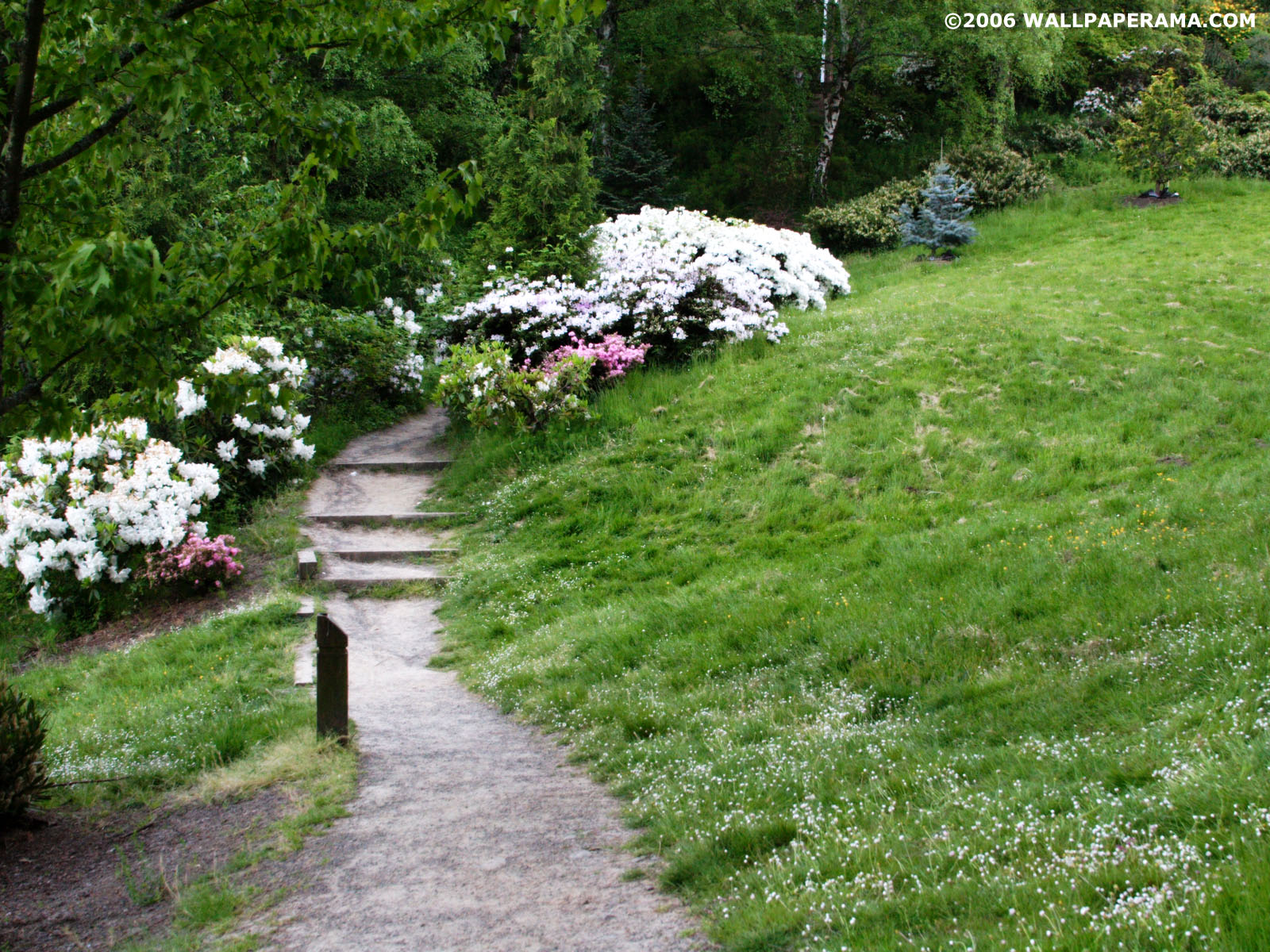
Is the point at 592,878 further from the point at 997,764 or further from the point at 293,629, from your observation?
the point at 293,629

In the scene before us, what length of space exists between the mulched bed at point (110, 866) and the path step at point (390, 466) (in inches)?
320

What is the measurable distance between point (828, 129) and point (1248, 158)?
9616 millimetres

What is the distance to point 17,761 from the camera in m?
5.22

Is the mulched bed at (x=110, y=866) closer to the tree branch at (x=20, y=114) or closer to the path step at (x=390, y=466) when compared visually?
the tree branch at (x=20, y=114)

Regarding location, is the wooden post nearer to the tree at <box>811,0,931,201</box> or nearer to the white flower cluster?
the tree at <box>811,0,931,201</box>

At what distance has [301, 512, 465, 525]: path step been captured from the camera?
11.7 m

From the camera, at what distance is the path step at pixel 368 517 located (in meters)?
11.7

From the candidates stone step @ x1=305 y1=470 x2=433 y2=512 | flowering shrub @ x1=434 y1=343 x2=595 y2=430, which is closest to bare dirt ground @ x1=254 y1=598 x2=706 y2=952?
stone step @ x1=305 y1=470 x2=433 y2=512

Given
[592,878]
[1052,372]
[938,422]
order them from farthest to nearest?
[1052,372]
[938,422]
[592,878]

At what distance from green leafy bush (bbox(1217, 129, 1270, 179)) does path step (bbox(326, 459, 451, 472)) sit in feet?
65.0

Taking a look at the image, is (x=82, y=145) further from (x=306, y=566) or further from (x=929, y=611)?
(x=306, y=566)

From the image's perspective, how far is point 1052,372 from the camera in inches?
463

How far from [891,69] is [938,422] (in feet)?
62.0

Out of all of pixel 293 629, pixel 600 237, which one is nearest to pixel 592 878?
pixel 293 629
